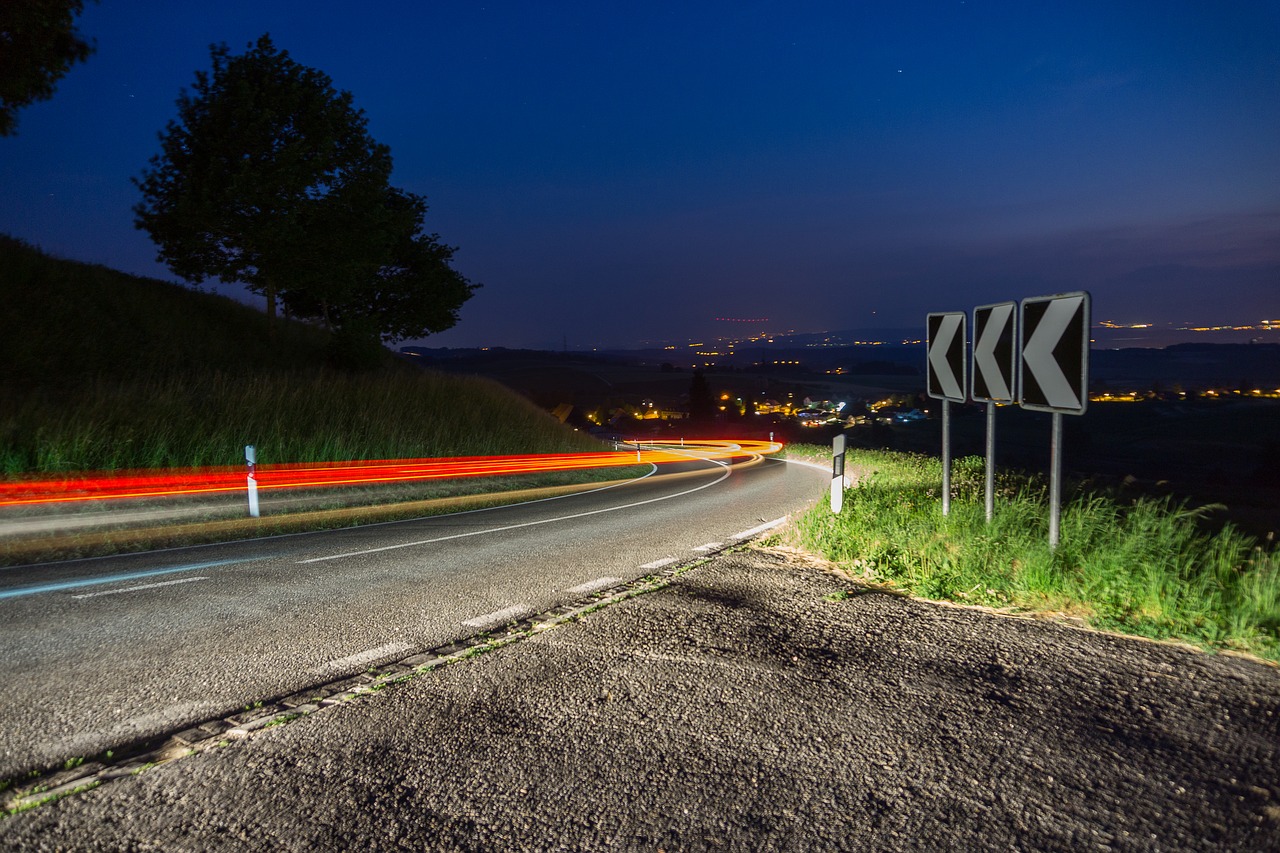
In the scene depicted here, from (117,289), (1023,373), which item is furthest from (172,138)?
(1023,373)

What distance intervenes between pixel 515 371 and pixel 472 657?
143m

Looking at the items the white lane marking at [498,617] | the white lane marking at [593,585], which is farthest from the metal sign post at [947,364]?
the white lane marking at [498,617]

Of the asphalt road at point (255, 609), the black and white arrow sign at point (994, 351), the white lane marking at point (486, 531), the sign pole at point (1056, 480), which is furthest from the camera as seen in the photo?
the white lane marking at point (486, 531)

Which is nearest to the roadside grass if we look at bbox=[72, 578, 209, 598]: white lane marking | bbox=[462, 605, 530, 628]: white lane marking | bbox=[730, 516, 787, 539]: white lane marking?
bbox=[730, 516, 787, 539]: white lane marking

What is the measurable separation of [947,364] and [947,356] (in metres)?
0.09

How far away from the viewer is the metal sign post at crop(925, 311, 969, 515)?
8.06 m

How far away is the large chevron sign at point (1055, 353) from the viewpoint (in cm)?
591

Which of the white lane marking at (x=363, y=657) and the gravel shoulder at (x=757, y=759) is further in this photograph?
the white lane marking at (x=363, y=657)

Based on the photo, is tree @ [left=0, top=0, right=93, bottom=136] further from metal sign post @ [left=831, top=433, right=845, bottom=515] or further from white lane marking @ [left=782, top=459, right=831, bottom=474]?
white lane marking @ [left=782, top=459, right=831, bottom=474]

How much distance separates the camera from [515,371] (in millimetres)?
145375

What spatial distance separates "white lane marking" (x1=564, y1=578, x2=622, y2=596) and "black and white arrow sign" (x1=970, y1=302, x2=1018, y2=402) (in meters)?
4.08

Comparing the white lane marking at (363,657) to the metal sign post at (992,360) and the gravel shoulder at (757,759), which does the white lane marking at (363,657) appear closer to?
the gravel shoulder at (757,759)

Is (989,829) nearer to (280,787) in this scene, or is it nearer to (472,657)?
(280,787)

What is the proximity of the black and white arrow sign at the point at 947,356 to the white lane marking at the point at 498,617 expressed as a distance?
506cm
